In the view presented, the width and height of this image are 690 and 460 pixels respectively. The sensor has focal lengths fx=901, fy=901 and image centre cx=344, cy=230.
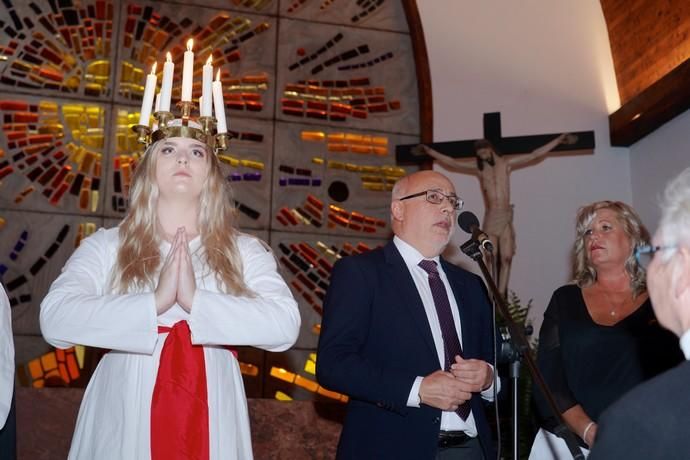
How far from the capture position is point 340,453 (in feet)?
10.3

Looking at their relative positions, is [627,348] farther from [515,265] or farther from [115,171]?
[115,171]

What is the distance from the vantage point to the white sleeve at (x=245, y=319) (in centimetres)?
246

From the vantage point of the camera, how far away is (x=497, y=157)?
6832 millimetres

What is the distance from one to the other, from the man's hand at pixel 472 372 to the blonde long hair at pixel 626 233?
938mm

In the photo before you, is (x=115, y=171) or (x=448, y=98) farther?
(x=448, y=98)

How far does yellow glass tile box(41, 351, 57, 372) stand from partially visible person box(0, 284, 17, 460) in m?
3.92

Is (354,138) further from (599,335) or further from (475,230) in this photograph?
(475,230)

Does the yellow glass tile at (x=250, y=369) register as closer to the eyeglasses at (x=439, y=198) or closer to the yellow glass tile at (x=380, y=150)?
the yellow glass tile at (x=380, y=150)

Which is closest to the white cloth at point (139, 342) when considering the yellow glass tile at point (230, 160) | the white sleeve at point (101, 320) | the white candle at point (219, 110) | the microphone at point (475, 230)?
the white sleeve at point (101, 320)

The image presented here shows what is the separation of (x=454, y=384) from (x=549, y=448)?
0.73 metres

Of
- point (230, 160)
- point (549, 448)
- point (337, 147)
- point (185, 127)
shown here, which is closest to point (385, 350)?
point (549, 448)

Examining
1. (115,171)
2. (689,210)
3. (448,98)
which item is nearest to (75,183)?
(115,171)

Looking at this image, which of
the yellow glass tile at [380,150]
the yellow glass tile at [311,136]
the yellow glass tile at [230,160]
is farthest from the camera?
the yellow glass tile at [380,150]

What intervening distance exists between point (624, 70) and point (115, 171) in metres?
4.20
